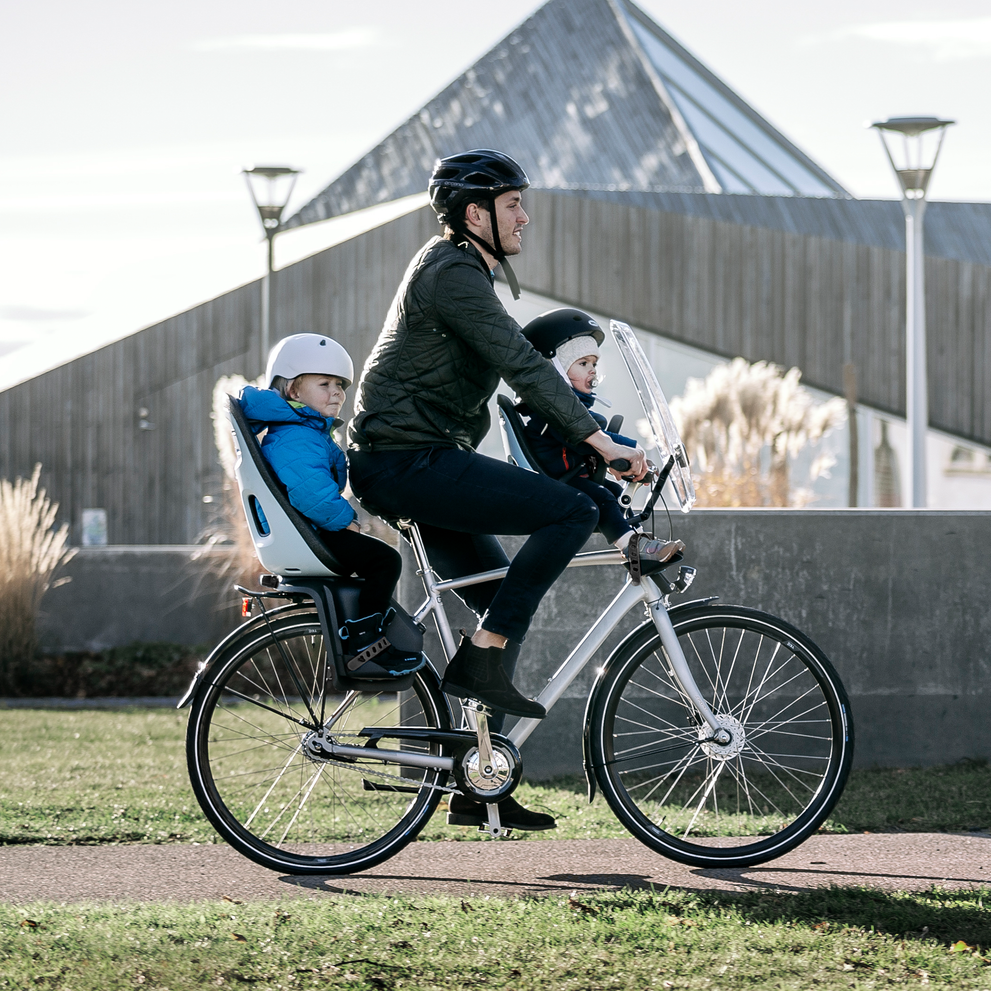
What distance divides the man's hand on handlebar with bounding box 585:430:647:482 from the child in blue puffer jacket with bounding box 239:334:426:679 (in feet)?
2.08

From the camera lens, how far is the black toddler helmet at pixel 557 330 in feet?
13.6

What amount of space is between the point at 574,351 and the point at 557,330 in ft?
0.28

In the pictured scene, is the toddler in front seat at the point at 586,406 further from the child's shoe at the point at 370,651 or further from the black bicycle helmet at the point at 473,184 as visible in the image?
the child's shoe at the point at 370,651

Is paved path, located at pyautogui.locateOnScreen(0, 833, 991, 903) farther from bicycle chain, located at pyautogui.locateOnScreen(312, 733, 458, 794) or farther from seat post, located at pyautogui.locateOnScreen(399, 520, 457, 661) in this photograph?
seat post, located at pyautogui.locateOnScreen(399, 520, 457, 661)

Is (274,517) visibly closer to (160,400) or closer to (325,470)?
(325,470)

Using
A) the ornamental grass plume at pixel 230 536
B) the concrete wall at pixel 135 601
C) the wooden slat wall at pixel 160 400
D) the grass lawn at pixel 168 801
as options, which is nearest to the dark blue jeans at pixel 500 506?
the grass lawn at pixel 168 801

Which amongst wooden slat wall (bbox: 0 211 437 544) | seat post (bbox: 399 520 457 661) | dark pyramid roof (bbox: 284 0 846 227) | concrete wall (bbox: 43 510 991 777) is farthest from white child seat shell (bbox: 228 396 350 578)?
dark pyramid roof (bbox: 284 0 846 227)

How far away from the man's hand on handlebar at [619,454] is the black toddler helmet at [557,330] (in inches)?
19.3

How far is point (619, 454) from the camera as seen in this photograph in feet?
12.3

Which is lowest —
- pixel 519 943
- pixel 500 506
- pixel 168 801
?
pixel 168 801

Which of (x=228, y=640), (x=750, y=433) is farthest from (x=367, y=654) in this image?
(x=750, y=433)

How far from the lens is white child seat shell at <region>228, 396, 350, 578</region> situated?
378cm

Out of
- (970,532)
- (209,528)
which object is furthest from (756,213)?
(970,532)

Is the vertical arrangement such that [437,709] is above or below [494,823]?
above
